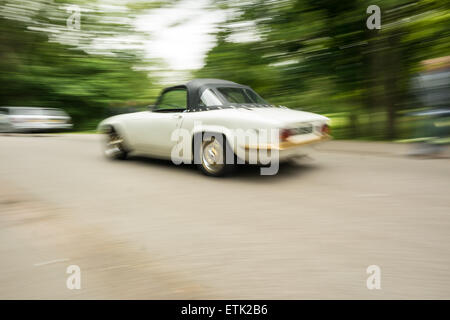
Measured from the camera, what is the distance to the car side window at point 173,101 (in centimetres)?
595

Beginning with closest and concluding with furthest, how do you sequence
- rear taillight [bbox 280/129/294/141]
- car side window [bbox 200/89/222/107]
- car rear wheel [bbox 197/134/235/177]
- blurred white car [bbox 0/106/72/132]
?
1. rear taillight [bbox 280/129/294/141]
2. car rear wheel [bbox 197/134/235/177]
3. car side window [bbox 200/89/222/107]
4. blurred white car [bbox 0/106/72/132]

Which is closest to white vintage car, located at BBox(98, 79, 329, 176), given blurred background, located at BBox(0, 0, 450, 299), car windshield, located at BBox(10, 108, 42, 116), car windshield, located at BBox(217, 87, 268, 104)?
car windshield, located at BBox(217, 87, 268, 104)

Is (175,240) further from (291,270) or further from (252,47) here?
(252,47)

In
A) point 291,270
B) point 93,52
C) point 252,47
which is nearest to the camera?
point 291,270

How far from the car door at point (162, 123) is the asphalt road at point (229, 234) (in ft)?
1.64

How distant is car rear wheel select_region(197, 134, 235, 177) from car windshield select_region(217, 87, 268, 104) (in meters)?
0.69

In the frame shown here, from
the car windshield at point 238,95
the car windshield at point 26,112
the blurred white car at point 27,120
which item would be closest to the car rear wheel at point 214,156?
the car windshield at point 238,95

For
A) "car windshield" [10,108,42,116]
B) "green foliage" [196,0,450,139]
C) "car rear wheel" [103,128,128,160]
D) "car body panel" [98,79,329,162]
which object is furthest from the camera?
"car windshield" [10,108,42,116]

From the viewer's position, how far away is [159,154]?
636cm

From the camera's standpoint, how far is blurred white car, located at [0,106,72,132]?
1553 cm

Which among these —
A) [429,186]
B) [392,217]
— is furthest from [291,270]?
[429,186]

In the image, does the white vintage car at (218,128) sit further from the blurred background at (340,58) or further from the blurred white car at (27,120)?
the blurred white car at (27,120)

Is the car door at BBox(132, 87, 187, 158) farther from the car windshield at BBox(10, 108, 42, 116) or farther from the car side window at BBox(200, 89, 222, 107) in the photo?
the car windshield at BBox(10, 108, 42, 116)

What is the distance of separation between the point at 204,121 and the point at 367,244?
3088mm
